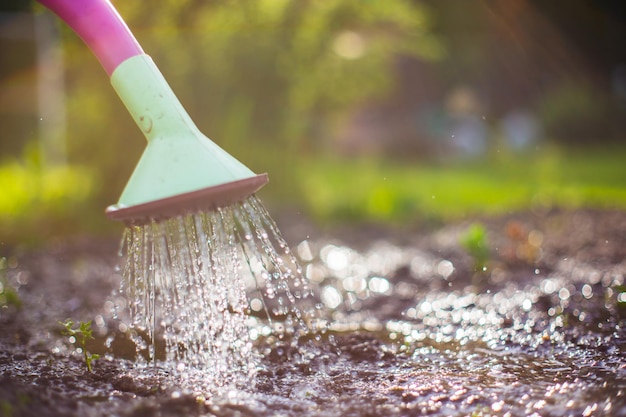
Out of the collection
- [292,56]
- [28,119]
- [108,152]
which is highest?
[28,119]

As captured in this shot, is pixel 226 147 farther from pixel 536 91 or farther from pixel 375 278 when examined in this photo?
pixel 536 91

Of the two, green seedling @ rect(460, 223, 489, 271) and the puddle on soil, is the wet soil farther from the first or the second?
green seedling @ rect(460, 223, 489, 271)

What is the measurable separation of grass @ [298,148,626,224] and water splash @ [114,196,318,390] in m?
1.90

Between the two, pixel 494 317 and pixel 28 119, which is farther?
pixel 28 119

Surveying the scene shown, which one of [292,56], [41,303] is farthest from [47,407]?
[292,56]

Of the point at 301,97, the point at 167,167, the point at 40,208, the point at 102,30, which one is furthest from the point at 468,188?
the point at 167,167

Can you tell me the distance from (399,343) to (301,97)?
7.35 meters

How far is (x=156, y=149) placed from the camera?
2180 millimetres

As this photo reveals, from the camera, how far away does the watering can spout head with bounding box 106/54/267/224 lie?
2037 millimetres

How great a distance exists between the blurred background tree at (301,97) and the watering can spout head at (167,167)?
3845 mm

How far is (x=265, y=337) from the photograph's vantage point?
3.18m

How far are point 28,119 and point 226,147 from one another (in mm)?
6635

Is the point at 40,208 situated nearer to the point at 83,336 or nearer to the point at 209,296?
the point at 83,336

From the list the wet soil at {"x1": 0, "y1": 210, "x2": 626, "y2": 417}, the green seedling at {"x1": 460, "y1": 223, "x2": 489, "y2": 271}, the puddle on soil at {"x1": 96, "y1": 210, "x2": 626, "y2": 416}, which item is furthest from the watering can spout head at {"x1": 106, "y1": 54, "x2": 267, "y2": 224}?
the green seedling at {"x1": 460, "y1": 223, "x2": 489, "y2": 271}
